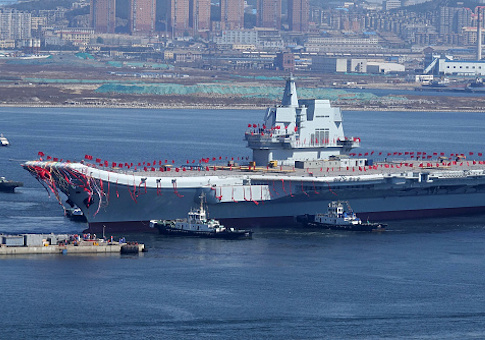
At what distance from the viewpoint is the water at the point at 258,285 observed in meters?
38.4

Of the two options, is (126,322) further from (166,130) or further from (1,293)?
(166,130)

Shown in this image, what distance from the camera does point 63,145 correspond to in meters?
90.6

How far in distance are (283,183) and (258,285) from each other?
11.4m

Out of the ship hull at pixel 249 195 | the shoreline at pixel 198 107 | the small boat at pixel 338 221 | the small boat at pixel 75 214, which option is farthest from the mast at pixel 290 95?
the shoreline at pixel 198 107

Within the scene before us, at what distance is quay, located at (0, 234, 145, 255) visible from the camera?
47719mm

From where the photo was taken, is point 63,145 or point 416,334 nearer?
point 416,334

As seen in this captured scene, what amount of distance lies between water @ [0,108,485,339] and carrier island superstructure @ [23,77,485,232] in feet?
3.89

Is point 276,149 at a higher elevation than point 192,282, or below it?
higher

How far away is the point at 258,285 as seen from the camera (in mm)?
43656

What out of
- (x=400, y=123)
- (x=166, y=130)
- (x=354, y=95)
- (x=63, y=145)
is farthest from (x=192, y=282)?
(x=354, y=95)

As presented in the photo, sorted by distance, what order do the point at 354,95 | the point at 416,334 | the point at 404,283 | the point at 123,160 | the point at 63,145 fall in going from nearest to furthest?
the point at 416,334
the point at 404,283
the point at 123,160
the point at 63,145
the point at 354,95

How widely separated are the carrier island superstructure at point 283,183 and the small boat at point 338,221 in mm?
765

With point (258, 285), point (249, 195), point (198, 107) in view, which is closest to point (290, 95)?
point (249, 195)

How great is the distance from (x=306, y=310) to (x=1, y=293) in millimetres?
9789
